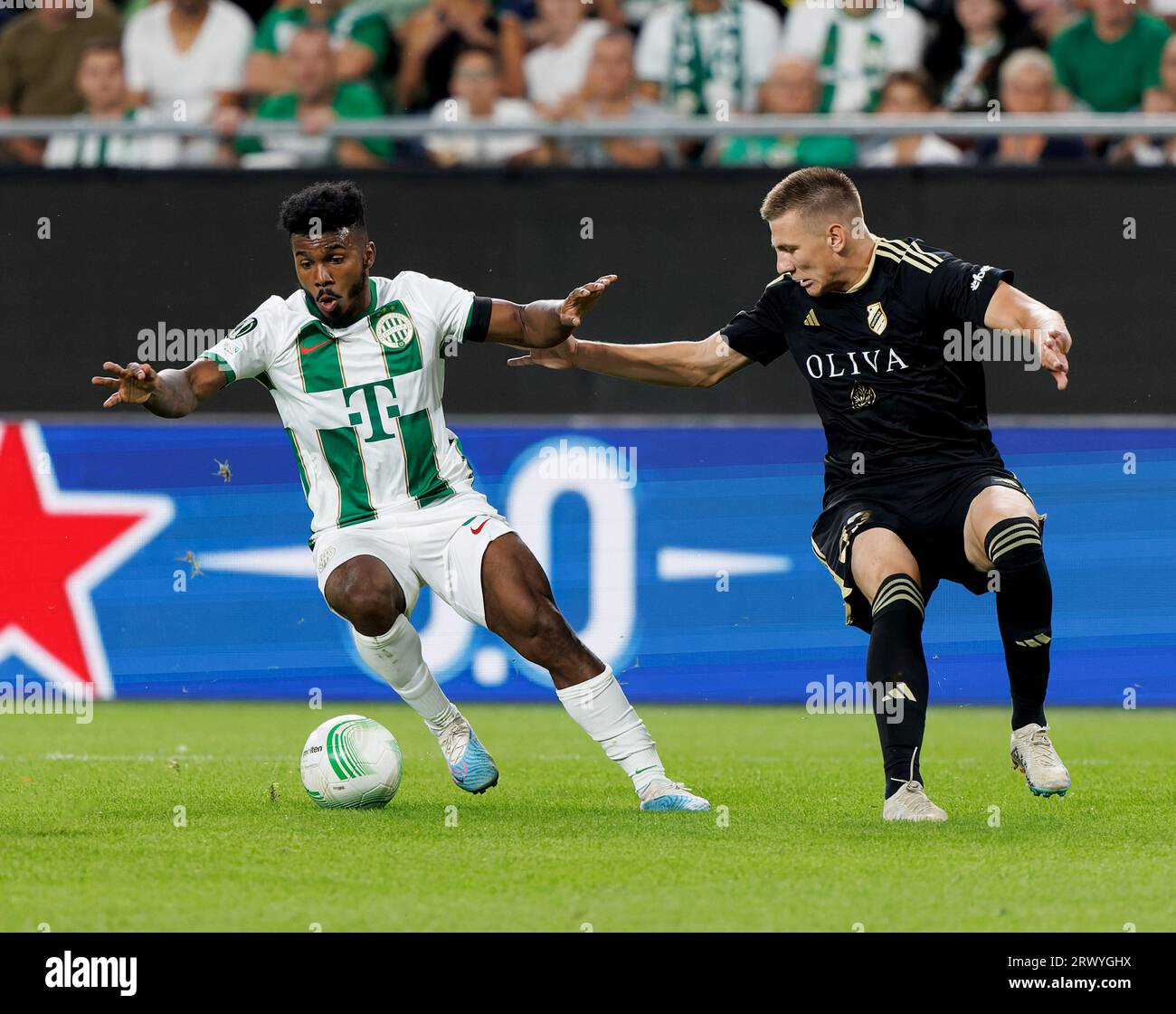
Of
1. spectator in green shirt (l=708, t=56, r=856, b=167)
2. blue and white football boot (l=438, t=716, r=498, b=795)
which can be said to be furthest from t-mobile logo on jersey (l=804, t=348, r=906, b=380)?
spectator in green shirt (l=708, t=56, r=856, b=167)

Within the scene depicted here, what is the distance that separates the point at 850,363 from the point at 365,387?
1818 millimetres

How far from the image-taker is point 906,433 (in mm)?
7172

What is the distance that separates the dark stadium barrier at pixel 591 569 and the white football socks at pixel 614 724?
3549mm

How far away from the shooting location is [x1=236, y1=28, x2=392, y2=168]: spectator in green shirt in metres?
11.5

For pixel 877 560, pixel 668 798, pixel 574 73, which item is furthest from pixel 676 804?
pixel 574 73

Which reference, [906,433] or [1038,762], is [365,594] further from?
[1038,762]

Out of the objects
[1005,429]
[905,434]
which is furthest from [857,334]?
[1005,429]

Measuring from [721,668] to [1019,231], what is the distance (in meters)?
2.95

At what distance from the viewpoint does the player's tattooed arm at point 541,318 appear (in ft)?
22.9

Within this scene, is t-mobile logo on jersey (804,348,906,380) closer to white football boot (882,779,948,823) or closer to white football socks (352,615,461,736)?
white football boot (882,779,948,823)

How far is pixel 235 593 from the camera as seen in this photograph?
10.7m

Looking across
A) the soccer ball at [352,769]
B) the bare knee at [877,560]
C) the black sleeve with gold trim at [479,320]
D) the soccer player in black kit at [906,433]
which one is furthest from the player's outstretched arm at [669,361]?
the soccer ball at [352,769]

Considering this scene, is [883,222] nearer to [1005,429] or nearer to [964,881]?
[1005,429]

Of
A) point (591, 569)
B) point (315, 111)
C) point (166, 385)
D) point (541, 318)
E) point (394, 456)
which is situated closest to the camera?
point (166, 385)
